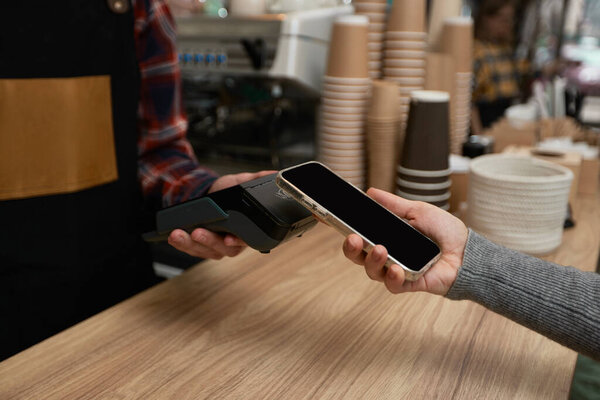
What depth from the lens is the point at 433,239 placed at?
2.42 ft

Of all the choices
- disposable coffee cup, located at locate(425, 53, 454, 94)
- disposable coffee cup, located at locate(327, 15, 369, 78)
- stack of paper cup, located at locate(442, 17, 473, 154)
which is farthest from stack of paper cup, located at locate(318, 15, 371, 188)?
stack of paper cup, located at locate(442, 17, 473, 154)

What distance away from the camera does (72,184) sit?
92 cm

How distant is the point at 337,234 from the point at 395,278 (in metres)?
0.48

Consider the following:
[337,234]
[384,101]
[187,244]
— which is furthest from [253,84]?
[187,244]

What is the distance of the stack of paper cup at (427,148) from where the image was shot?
110 cm

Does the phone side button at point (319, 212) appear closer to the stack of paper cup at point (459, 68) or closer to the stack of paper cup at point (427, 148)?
the stack of paper cup at point (427, 148)

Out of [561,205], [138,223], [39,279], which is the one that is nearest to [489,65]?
[561,205]

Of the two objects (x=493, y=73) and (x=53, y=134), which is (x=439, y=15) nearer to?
(x=53, y=134)

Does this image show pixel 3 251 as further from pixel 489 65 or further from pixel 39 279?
pixel 489 65

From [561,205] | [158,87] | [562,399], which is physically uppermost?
[158,87]

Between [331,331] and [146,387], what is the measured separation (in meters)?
0.26

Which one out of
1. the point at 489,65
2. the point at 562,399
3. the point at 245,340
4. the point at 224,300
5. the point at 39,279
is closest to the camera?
the point at 562,399

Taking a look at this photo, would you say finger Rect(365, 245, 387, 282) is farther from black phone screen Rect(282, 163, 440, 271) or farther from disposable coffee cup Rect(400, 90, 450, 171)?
disposable coffee cup Rect(400, 90, 450, 171)

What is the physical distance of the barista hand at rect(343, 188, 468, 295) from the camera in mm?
640
